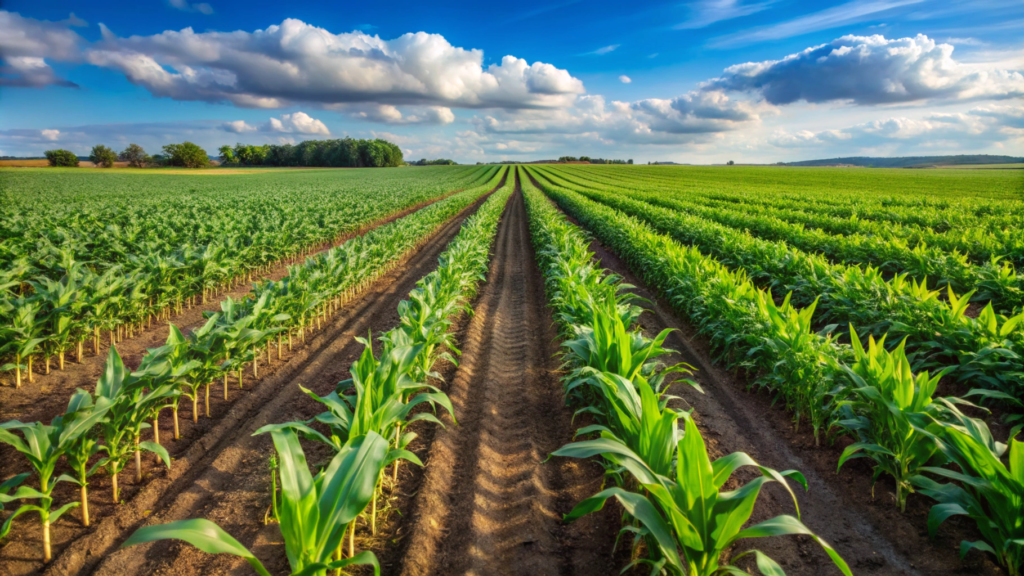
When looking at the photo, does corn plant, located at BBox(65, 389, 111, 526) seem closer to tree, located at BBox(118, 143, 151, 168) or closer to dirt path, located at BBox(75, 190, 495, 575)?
dirt path, located at BBox(75, 190, 495, 575)

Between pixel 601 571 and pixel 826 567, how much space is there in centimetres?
139

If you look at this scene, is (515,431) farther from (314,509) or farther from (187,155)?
(187,155)

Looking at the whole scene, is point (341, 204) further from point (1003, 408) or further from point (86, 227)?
point (1003, 408)

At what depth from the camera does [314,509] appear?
2242 millimetres

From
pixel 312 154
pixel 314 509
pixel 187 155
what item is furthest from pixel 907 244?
pixel 312 154

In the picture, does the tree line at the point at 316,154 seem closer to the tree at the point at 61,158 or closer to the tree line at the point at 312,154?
the tree line at the point at 312,154

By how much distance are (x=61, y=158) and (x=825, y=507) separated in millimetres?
117511

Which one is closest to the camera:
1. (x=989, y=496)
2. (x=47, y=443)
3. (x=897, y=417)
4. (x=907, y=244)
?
(x=989, y=496)

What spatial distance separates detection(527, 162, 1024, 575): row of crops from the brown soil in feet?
0.52

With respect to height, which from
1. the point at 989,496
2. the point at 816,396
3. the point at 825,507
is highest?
the point at 989,496

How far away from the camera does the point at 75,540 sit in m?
3.12

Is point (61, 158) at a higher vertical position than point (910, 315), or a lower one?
higher

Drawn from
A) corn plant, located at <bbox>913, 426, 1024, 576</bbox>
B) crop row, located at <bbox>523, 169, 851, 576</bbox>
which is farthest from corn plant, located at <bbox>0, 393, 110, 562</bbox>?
corn plant, located at <bbox>913, 426, 1024, 576</bbox>

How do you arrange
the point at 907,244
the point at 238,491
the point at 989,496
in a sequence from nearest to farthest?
the point at 989,496 < the point at 238,491 < the point at 907,244
